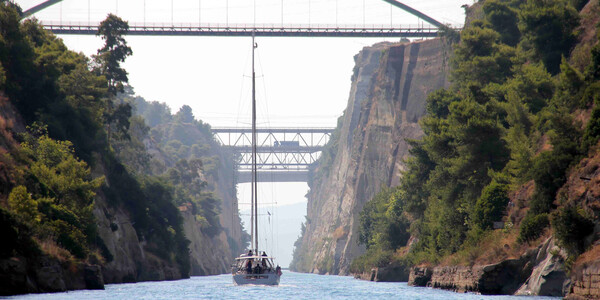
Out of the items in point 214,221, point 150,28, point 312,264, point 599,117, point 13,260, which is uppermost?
point 150,28

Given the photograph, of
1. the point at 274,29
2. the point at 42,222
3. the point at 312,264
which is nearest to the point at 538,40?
the point at 42,222

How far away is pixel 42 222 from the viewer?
4244cm

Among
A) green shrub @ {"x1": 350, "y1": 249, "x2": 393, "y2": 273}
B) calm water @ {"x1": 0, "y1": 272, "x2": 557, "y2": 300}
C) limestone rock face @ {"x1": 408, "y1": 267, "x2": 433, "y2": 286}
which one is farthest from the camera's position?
green shrub @ {"x1": 350, "y1": 249, "x2": 393, "y2": 273}

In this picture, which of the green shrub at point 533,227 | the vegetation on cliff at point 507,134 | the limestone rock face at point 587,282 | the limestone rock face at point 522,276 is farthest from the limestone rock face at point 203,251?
the limestone rock face at point 587,282

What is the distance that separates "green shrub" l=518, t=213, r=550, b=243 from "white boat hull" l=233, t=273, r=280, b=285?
19845 millimetres

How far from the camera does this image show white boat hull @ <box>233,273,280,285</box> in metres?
52.8

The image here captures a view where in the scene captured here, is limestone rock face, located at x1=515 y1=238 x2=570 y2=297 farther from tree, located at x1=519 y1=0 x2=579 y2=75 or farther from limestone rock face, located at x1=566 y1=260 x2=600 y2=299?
tree, located at x1=519 y1=0 x2=579 y2=75

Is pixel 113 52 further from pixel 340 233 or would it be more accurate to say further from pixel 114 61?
pixel 340 233

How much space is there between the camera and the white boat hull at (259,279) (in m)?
52.8

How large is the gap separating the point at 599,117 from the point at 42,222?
2898 cm

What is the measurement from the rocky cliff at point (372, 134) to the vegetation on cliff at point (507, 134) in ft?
77.2

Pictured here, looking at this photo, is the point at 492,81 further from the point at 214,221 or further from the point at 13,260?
the point at 214,221

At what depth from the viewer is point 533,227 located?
3791 centimetres

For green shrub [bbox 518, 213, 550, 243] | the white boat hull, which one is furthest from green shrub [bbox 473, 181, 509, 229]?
the white boat hull
